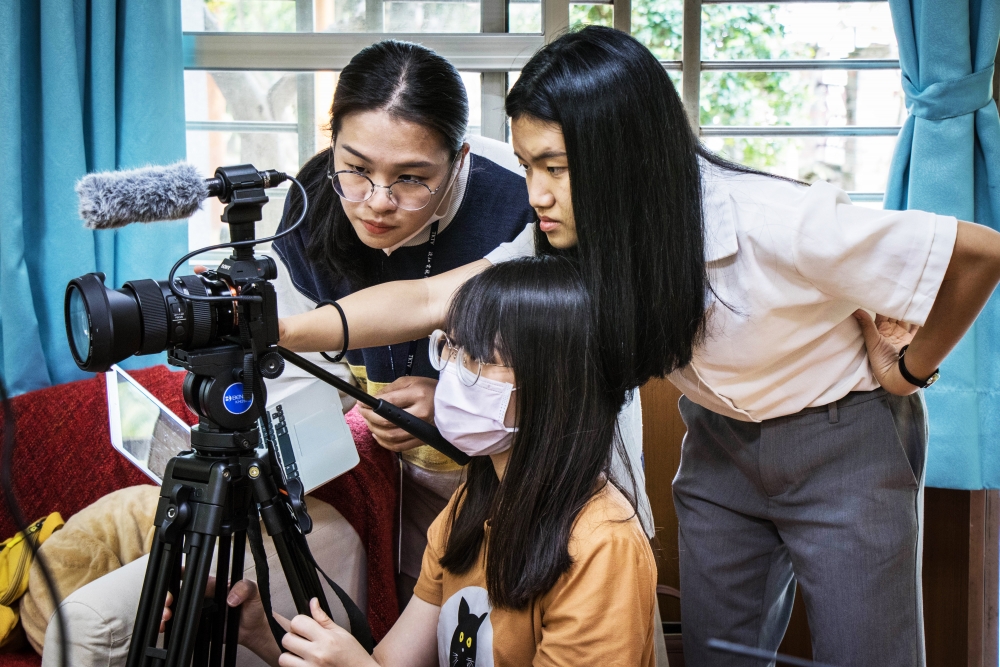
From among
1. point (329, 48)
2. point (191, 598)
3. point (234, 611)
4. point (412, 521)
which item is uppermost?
point (329, 48)

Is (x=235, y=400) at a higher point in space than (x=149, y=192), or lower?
lower

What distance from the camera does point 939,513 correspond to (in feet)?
7.53

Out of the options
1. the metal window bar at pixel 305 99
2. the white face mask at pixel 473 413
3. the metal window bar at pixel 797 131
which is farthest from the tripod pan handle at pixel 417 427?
the metal window bar at pixel 797 131

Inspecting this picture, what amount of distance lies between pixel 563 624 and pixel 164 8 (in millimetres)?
2002

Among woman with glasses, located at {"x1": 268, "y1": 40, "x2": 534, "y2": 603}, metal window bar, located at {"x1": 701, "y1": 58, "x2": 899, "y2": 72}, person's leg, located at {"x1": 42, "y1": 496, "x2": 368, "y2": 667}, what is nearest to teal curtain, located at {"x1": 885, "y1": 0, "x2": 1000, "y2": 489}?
metal window bar, located at {"x1": 701, "y1": 58, "x2": 899, "y2": 72}

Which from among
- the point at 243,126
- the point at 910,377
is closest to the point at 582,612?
the point at 910,377

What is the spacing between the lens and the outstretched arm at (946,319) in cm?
111

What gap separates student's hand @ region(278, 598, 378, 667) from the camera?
0.98 meters

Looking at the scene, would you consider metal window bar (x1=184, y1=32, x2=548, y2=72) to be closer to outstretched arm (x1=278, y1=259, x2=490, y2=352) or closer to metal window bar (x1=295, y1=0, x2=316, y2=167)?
metal window bar (x1=295, y1=0, x2=316, y2=167)

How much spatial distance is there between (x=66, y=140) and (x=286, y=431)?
126cm

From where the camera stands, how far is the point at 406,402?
4.50ft

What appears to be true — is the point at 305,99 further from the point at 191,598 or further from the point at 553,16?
the point at 191,598

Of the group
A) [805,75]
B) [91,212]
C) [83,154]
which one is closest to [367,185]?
[91,212]

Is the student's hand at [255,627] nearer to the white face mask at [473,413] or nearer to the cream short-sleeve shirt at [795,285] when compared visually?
the white face mask at [473,413]
